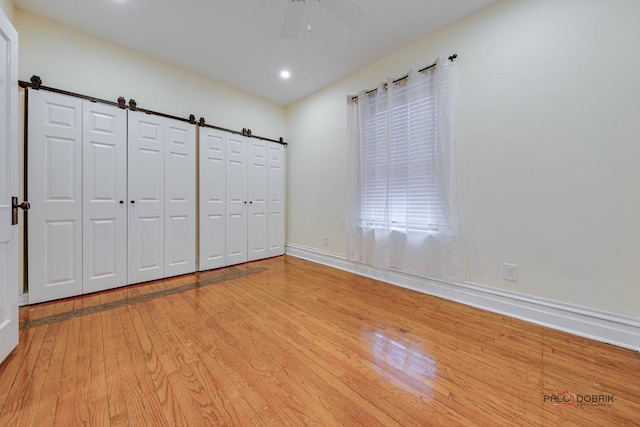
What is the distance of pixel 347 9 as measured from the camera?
1852 millimetres

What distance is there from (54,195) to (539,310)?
4343 millimetres

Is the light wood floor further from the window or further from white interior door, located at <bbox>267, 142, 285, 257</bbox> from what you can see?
white interior door, located at <bbox>267, 142, 285, 257</bbox>

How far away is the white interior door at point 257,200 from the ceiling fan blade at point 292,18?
200cm

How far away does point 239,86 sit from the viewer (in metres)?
3.71

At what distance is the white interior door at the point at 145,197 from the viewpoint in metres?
2.76

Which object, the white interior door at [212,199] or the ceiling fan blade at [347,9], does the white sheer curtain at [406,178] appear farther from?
the white interior door at [212,199]

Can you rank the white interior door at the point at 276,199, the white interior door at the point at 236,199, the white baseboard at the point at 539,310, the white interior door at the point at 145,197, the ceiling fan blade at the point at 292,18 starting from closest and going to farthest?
the white baseboard at the point at 539,310
the ceiling fan blade at the point at 292,18
the white interior door at the point at 145,197
the white interior door at the point at 236,199
the white interior door at the point at 276,199

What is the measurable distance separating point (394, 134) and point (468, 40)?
3.38 feet

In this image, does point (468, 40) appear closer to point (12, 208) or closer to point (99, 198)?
point (12, 208)

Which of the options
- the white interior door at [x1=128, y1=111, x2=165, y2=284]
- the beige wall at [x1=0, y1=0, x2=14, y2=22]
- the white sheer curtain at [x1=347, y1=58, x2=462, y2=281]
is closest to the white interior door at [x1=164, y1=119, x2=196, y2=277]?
the white interior door at [x1=128, y1=111, x2=165, y2=284]

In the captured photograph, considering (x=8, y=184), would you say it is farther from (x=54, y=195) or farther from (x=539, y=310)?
(x=539, y=310)

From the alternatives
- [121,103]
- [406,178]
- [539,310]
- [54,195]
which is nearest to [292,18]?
[406,178]

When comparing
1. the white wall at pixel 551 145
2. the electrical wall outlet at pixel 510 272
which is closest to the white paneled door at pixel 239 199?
the white wall at pixel 551 145

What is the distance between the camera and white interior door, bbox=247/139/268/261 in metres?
3.85
